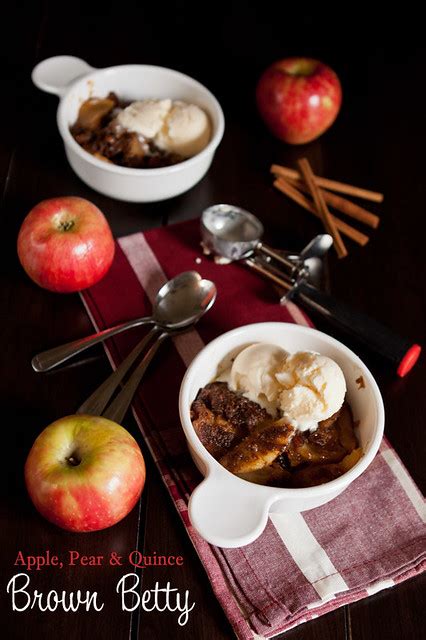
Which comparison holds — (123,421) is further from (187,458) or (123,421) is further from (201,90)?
(201,90)

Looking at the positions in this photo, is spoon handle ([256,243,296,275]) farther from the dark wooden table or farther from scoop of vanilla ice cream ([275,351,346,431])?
scoop of vanilla ice cream ([275,351,346,431])

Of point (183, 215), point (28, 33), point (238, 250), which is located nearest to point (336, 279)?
point (238, 250)

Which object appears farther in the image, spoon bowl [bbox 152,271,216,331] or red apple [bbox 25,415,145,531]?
spoon bowl [bbox 152,271,216,331]

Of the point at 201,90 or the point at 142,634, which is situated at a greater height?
the point at 201,90

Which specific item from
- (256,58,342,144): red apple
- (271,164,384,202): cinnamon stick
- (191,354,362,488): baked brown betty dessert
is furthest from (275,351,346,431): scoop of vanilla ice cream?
(256,58,342,144): red apple

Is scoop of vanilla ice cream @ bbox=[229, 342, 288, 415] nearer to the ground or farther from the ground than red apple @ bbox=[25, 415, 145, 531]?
farther from the ground

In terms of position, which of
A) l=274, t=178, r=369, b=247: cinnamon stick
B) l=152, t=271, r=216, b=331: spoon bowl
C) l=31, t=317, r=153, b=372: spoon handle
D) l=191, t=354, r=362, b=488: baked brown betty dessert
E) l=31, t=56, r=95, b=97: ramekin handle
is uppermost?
l=31, t=56, r=95, b=97: ramekin handle
